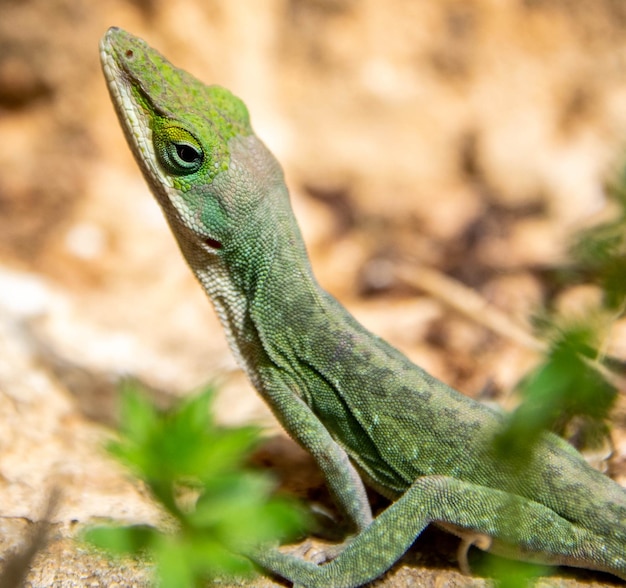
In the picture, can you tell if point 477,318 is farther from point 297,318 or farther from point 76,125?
point 76,125

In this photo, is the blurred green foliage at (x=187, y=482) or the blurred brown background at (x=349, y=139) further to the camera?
the blurred brown background at (x=349, y=139)

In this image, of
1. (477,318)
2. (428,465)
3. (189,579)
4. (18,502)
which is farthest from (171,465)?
(477,318)

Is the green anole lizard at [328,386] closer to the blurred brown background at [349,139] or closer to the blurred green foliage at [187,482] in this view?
the blurred green foliage at [187,482]

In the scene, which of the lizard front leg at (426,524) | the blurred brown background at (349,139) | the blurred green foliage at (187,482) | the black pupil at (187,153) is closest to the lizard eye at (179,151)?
the black pupil at (187,153)

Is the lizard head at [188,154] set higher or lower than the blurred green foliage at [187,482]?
higher

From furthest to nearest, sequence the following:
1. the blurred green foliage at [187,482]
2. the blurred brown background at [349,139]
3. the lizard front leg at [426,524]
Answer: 1. the blurred brown background at [349,139]
2. the lizard front leg at [426,524]
3. the blurred green foliage at [187,482]

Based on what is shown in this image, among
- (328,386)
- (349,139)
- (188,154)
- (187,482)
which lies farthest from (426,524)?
(349,139)

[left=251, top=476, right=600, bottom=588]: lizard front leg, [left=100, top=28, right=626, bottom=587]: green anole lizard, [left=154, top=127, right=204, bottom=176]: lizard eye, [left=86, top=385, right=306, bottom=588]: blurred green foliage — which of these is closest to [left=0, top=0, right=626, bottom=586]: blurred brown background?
[left=100, top=28, right=626, bottom=587]: green anole lizard
